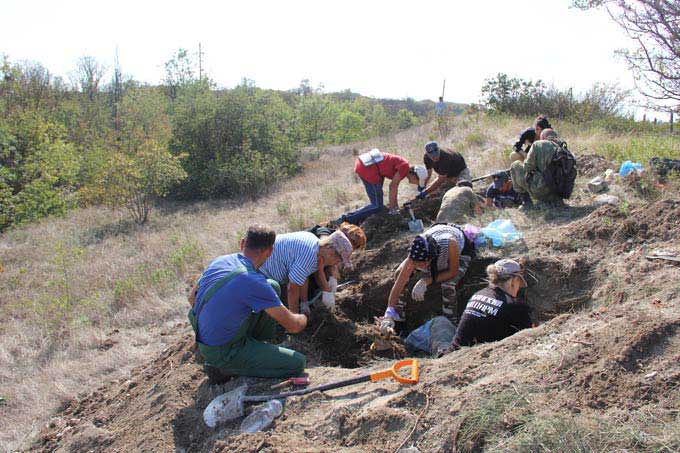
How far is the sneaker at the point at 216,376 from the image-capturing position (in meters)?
4.08

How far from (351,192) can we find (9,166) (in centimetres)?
988

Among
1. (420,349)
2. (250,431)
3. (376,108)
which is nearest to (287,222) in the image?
(420,349)

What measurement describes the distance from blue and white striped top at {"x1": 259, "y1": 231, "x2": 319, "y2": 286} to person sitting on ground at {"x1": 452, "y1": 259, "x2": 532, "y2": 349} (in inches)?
55.3

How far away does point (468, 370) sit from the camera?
3318mm

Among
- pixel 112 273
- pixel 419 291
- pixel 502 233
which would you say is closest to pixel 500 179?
pixel 502 233

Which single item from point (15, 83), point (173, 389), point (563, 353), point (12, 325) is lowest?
point (12, 325)

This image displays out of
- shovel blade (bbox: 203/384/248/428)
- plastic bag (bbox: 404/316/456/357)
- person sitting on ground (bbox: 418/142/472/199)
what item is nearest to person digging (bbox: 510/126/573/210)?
person sitting on ground (bbox: 418/142/472/199)

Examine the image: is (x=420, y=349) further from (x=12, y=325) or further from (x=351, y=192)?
(x=351, y=192)

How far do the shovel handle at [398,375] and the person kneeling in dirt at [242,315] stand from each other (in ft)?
2.20

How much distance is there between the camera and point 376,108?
40938 millimetres

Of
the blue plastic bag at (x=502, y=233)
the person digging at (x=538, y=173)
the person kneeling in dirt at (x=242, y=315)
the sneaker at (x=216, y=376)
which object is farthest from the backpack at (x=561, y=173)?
the sneaker at (x=216, y=376)

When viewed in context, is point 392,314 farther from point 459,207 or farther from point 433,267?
point 459,207

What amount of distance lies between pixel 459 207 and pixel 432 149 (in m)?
1.26

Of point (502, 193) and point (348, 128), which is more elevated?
point (348, 128)
